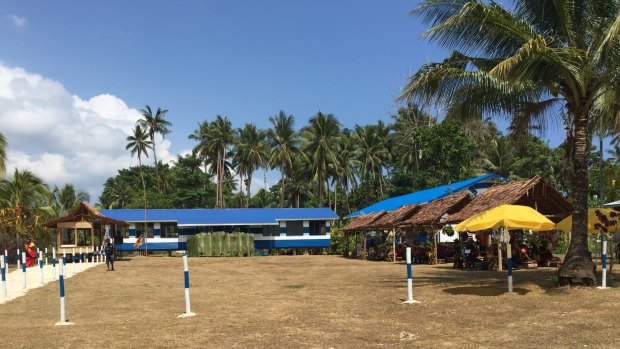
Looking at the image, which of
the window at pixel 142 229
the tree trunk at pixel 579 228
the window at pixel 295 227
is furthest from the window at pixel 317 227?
the tree trunk at pixel 579 228

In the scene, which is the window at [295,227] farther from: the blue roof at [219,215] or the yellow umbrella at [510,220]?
the yellow umbrella at [510,220]

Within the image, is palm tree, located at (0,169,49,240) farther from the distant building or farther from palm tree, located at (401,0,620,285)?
palm tree, located at (401,0,620,285)

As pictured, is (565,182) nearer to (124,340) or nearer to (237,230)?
(237,230)

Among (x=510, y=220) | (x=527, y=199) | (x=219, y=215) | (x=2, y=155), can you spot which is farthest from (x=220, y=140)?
(x=510, y=220)

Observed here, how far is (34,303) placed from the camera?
1348 centimetres

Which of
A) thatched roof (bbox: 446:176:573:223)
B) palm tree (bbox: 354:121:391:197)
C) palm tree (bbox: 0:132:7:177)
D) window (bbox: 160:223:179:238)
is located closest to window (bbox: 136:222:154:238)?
window (bbox: 160:223:179:238)

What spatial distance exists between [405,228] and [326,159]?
27236 millimetres

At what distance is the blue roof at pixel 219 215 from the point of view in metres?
43.3

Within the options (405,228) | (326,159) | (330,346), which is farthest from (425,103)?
(326,159)

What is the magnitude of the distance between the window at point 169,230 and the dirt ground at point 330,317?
91.2 ft

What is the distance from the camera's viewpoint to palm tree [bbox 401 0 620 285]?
1230cm

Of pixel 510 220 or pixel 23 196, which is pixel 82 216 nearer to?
pixel 23 196

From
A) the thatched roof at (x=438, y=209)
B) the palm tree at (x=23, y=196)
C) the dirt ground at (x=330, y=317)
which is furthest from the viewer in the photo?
the palm tree at (x=23, y=196)

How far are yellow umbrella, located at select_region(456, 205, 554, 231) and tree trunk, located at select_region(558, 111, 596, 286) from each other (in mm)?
844
